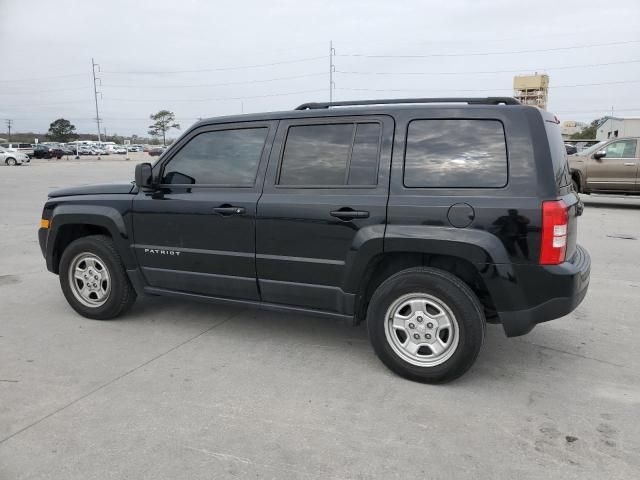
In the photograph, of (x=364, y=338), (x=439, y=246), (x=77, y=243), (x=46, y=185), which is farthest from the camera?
(x=46, y=185)

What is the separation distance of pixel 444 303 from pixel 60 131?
11756 cm

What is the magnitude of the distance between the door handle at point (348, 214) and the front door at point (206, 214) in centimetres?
69

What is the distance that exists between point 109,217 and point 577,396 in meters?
3.88

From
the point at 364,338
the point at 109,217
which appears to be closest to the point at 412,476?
the point at 364,338

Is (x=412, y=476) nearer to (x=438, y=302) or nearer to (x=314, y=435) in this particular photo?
(x=314, y=435)

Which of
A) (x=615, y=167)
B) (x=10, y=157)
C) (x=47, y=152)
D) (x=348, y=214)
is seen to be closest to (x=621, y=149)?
(x=615, y=167)

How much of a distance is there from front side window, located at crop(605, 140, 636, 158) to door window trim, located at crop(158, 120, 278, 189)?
11.9m

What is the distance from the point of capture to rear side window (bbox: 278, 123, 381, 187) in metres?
3.50

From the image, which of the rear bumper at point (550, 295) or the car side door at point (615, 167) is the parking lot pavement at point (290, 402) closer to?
the rear bumper at point (550, 295)

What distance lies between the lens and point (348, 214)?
3.42 metres

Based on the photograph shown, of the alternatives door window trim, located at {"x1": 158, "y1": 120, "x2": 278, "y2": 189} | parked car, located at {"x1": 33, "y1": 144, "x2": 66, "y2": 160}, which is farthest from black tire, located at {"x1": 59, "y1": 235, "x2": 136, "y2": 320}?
parked car, located at {"x1": 33, "y1": 144, "x2": 66, "y2": 160}

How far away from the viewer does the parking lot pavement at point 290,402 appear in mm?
2531

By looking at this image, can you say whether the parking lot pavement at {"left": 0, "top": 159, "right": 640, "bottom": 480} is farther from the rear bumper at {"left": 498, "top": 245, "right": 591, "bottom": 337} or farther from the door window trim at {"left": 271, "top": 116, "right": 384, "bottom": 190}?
the door window trim at {"left": 271, "top": 116, "right": 384, "bottom": 190}

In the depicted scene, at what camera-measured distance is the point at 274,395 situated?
3.21 meters
